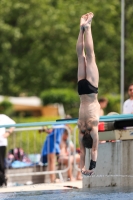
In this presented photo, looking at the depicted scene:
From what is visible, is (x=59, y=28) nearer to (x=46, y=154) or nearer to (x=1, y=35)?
(x=1, y=35)

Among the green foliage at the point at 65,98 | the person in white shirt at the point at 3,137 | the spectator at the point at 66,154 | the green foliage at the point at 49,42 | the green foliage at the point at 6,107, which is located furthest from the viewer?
the green foliage at the point at 49,42

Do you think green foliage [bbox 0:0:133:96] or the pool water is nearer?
the pool water

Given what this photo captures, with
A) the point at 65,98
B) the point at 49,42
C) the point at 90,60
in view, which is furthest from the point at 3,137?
the point at 49,42

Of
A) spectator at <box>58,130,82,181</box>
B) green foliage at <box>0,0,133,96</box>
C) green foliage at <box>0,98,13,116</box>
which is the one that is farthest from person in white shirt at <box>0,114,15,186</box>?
green foliage at <box>0,0,133,96</box>

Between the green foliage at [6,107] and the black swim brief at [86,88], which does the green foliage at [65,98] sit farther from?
the black swim brief at [86,88]

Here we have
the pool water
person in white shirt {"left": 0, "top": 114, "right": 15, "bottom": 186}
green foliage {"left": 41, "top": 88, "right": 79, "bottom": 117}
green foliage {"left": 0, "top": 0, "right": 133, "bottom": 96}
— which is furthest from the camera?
green foliage {"left": 0, "top": 0, "right": 133, "bottom": 96}

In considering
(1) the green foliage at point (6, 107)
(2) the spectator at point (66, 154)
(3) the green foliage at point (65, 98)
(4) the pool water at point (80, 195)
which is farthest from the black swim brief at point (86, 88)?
(3) the green foliage at point (65, 98)

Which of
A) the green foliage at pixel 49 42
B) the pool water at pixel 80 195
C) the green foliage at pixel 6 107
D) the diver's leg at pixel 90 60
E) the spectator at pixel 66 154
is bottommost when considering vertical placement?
the pool water at pixel 80 195

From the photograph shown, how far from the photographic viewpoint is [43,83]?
4338 centimetres

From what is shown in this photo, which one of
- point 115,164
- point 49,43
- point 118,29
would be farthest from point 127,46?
point 115,164

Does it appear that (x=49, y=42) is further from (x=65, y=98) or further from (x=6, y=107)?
(x=6, y=107)

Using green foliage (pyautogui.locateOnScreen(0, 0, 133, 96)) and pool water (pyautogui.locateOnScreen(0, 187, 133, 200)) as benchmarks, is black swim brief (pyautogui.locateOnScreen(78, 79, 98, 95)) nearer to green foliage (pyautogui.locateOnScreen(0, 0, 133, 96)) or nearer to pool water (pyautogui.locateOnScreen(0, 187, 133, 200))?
pool water (pyautogui.locateOnScreen(0, 187, 133, 200))

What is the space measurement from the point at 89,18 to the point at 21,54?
34861 millimetres

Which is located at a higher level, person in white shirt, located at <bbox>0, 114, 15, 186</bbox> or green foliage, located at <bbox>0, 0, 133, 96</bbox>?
green foliage, located at <bbox>0, 0, 133, 96</bbox>
